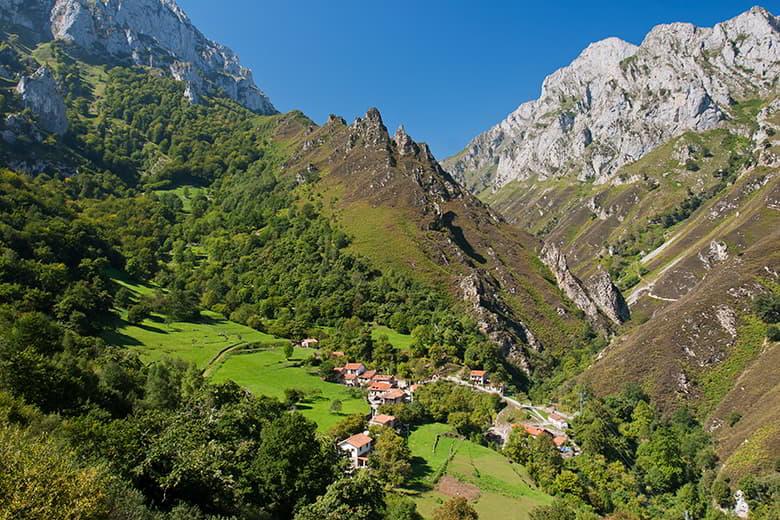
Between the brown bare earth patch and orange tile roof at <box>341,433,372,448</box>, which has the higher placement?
orange tile roof at <box>341,433,372,448</box>

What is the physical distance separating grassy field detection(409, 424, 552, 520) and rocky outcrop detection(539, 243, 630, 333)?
64.4 metres

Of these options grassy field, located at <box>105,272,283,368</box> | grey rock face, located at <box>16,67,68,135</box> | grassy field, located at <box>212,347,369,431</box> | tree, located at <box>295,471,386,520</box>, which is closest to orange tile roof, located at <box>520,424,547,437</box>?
grassy field, located at <box>212,347,369,431</box>

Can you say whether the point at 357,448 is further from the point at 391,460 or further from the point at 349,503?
the point at 349,503

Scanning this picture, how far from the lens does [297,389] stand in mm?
62750

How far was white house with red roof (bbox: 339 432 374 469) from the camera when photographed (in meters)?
48.1

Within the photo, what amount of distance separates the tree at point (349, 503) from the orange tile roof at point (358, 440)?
45.5ft

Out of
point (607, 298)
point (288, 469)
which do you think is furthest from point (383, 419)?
point (607, 298)

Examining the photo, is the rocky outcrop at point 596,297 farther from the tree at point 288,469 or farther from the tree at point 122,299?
the tree at point 122,299

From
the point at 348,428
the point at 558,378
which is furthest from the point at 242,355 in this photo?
the point at 558,378

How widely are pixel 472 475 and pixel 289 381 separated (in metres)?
27.5

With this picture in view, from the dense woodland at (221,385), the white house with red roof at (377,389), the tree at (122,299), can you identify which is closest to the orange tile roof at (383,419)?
the dense woodland at (221,385)

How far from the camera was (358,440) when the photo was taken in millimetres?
50188

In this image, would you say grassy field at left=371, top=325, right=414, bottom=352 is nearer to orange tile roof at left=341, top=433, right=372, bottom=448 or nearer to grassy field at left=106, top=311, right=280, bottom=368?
grassy field at left=106, top=311, right=280, bottom=368

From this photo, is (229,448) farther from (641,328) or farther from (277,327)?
(641,328)
